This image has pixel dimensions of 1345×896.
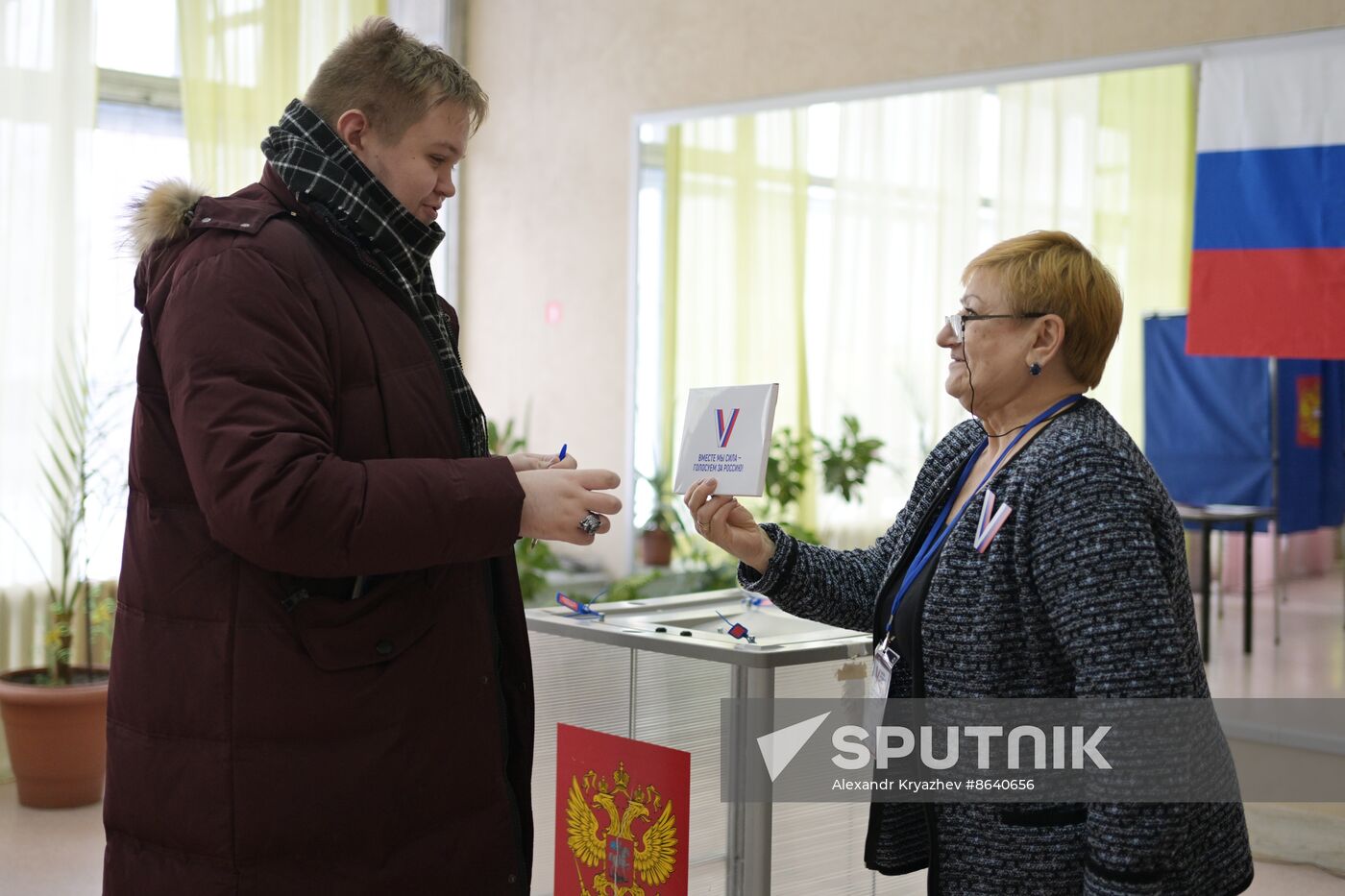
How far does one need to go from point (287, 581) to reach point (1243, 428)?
4415 millimetres

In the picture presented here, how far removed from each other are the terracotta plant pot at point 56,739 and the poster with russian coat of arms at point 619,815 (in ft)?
7.94

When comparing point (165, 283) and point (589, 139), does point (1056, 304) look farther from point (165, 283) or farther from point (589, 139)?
point (589, 139)

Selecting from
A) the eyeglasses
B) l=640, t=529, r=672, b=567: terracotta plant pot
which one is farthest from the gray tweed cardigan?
l=640, t=529, r=672, b=567: terracotta plant pot

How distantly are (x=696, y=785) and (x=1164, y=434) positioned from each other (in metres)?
3.80

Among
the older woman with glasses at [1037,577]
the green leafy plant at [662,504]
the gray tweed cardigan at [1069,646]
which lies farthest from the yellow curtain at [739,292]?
the gray tweed cardigan at [1069,646]

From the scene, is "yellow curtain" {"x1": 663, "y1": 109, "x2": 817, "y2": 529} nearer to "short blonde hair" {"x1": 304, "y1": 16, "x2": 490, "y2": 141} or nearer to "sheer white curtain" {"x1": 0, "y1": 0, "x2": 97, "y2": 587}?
"sheer white curtain" {"x1": 0, "y1": 0, "x2": 97, "y2": 587}

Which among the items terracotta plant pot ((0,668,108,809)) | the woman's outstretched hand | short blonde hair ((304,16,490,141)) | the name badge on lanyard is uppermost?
short blonde hair ((304,16,490,141))

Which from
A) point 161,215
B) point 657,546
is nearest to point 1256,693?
point 657,546

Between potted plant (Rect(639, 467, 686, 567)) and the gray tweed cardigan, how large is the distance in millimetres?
4125

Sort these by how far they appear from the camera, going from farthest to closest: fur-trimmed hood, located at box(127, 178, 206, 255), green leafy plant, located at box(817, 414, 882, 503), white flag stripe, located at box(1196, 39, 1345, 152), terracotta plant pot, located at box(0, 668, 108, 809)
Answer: green leafy plant, located at box(817, 414, 882, 503), terracotta plant pot, located at box(0, 668, 108, 809), white flag stripe, located at box(1196, 39, 1345, 152), fur-trimmed hood, located at box(127, 178, 206, 255)

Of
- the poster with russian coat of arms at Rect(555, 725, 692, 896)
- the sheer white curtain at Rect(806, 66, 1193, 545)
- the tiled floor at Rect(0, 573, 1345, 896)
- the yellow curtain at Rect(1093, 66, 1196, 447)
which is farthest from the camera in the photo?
the yellow curtain at Rect(1093, 66, 1196, 447)

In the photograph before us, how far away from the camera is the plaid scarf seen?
61.2 inches

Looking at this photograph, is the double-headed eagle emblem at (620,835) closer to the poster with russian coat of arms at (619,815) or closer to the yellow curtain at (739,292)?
the poster with russian coat of arms at (619,815)

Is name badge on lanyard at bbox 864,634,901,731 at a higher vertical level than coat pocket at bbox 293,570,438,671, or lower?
lower
